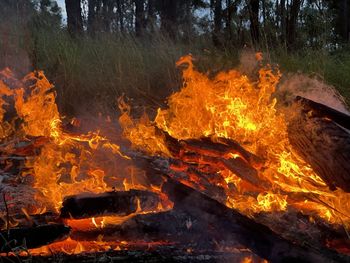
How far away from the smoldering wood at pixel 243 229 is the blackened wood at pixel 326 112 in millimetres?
1100

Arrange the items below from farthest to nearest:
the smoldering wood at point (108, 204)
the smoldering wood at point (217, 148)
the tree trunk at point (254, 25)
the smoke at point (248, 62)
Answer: the tree trunk at point (254, 25)
the smoke at point (248, 62)
the smoldering wood at point (217, 148)
the smoldering wood at point (108, 204)

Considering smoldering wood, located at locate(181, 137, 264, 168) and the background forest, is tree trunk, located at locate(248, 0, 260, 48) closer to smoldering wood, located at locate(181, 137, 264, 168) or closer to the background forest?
the background forest

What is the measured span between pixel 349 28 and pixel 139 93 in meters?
10.7

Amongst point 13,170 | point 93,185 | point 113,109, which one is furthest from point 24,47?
point 93,185

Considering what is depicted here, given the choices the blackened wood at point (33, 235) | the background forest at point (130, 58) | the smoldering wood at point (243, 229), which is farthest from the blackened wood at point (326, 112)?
the background forest at point (130, 58)

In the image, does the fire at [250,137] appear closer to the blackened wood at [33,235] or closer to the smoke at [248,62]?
the blackened wood at [33,235]

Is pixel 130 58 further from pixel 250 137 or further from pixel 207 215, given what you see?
pixel 207 215

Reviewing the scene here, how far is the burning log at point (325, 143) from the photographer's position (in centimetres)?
275

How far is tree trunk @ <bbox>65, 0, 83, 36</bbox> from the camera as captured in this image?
10.7 m

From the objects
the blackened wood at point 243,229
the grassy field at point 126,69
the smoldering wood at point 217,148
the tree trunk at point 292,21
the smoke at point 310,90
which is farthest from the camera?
the tree trunk at point 292,21

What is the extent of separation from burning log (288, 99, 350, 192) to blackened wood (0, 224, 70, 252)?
5.52ft

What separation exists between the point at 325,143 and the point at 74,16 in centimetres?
940

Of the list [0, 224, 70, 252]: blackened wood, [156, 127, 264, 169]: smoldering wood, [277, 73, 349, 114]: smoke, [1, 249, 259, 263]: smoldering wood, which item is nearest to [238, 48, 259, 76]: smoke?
[277, 73, 349, 114]: smoke

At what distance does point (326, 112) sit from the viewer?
10.1 feet
